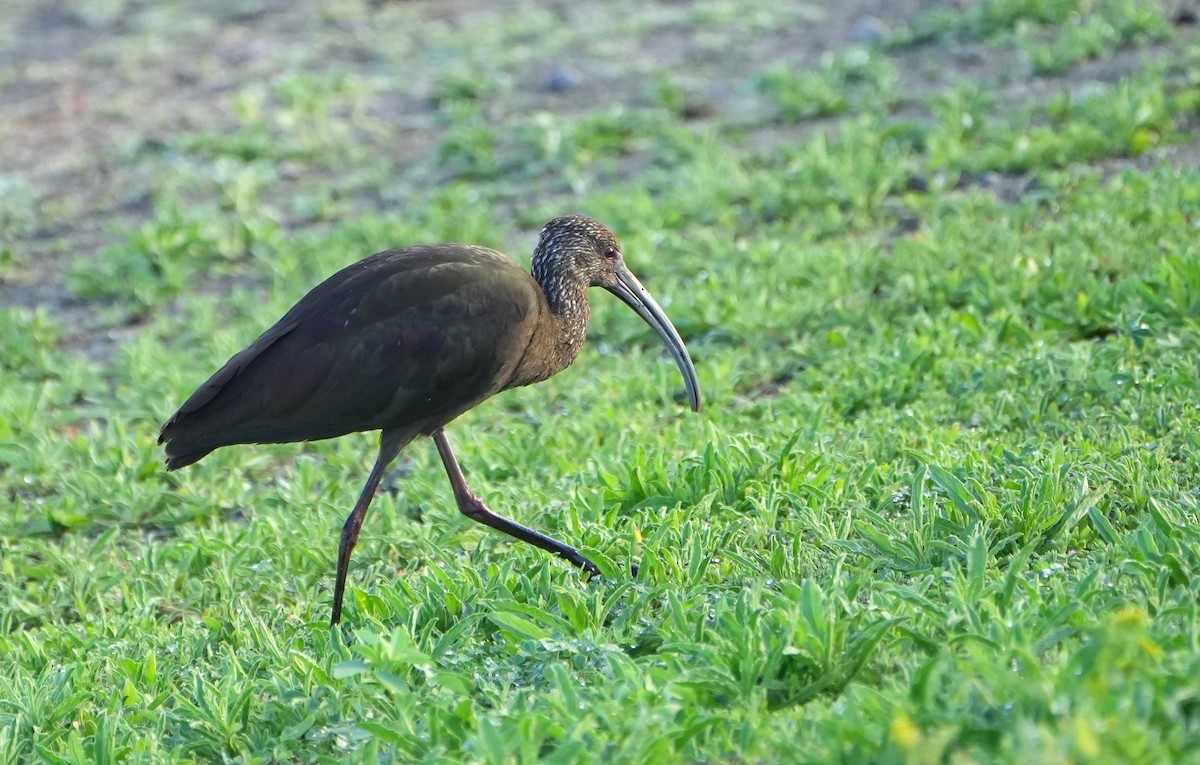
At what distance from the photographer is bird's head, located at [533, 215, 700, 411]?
5215 millimetres

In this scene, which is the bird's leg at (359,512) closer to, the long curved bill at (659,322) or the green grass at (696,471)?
the green grass at (696,471)

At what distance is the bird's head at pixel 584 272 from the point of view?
521cm

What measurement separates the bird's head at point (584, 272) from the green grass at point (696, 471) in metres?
0.46

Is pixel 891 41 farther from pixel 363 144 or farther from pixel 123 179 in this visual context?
pixel 123 179

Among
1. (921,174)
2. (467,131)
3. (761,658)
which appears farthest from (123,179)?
(761,658)

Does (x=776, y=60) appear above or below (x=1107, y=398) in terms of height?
above

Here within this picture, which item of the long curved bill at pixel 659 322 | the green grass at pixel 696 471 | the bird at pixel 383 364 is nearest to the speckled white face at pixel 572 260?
the long curved bill at pixel 659 322

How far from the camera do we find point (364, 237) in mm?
8469

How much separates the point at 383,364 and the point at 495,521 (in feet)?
2.15

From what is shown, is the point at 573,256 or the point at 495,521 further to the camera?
the point at 573,256

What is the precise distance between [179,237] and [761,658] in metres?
6.26

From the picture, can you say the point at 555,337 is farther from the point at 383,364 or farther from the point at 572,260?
the point at 383,364

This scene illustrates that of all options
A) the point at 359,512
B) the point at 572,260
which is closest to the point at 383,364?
the point at 359,512

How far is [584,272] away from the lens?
208 inches
